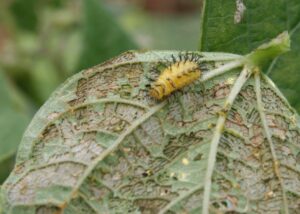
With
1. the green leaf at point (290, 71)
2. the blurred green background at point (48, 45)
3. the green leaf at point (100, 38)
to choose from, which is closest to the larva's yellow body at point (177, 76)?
the green leaf at point (290, 71)

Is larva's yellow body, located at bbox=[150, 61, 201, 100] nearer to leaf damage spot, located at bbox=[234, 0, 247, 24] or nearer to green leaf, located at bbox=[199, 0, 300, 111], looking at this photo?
green leaf, located at bbox=[199, 0, 300, 111]

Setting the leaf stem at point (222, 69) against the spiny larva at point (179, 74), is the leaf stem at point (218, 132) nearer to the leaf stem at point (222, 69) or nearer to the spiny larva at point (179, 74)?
the leaf stem at point (222, 69)

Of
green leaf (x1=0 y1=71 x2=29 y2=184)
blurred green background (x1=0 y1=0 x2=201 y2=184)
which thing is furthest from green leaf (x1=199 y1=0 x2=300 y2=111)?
blurred green background (x1=0 y1=0 x2=201 y2=184)

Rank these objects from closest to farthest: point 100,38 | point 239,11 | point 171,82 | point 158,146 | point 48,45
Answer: point 158,146 < point 171,82 < point 239,11 < point 100,38 < point 48,45

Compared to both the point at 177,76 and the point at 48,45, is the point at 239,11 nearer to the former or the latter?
the point at 177,76

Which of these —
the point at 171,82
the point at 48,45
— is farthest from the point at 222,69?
the point at 48,45

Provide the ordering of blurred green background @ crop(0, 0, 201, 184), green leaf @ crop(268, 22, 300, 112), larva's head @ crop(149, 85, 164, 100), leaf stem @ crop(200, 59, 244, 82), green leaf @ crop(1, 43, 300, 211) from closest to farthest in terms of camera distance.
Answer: green leaf @ crop(1, 43, 300, 211) → larva's head @ crop(149, 85, 164, 100) → leaf stem @ crop(200, 59, 244, 82) → green leaf @ crop(268, 22, 300, 112) → blurred green background @ crop(0, 0, 201, 184)
